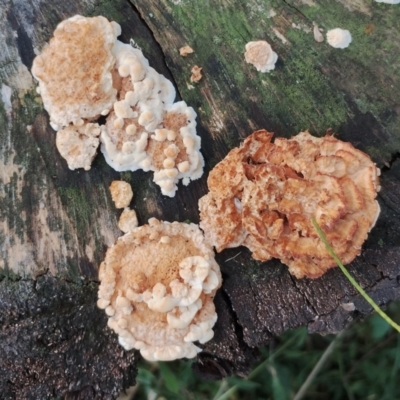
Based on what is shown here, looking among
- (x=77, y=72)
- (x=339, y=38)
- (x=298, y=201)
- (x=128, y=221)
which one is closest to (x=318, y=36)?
(x=339, y=38)

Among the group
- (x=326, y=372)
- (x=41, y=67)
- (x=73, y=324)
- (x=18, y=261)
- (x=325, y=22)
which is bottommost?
(x=326, y=372)

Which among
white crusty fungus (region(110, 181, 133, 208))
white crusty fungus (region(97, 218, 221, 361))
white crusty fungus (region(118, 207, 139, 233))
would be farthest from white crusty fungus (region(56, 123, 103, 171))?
white crusty fungus (region(97, 218, 221, 361))

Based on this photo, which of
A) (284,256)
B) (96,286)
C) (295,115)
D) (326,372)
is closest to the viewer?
(284,256)

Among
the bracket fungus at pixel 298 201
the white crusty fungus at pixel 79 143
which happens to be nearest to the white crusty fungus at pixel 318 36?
the bracket fungus at pixel 298 201

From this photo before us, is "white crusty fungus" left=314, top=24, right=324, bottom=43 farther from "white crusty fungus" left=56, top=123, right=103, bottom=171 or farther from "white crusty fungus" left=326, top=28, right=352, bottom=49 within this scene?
"white crusty fungus" left=56, top=123, right=103, bottom=171

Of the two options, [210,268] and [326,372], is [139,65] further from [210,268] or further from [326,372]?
[326,372]

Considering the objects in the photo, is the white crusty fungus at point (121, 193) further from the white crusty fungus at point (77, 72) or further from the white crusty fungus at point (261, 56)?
the white crusty fungus at point (261, 56)

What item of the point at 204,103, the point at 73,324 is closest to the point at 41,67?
the point at 204,103
